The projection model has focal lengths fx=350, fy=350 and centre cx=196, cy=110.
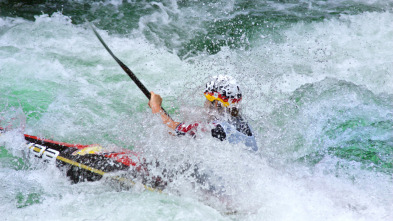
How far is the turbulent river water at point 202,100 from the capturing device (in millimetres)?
3312

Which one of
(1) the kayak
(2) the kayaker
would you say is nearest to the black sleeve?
(2) the kayaker

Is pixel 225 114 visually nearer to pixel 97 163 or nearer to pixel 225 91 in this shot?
pixel 225 91

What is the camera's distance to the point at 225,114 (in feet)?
11.0

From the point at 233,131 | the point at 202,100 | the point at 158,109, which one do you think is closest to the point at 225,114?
the point at 233,131

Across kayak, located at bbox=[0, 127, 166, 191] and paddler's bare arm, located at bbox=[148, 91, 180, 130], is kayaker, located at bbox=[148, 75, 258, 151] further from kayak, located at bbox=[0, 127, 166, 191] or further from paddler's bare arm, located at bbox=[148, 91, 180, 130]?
kayak, located at bbox=[0, 127, 166, 191]

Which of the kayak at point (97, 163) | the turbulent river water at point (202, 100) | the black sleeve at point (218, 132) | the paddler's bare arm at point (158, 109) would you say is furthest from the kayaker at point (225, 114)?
the kayak at point (97, 163)

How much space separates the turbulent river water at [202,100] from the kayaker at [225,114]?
12cm

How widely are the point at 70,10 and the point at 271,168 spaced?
6.12 m

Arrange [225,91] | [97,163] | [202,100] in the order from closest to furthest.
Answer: [225,91]
[97,163]
[202,100]

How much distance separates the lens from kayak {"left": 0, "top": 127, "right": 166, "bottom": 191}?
349 cm

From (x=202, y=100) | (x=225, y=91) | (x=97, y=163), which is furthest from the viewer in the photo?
(x=202, y=100)

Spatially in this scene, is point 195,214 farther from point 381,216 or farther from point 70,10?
point 70,10

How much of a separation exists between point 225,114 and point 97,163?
4.63 feet

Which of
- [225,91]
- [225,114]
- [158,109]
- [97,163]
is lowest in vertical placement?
[97,163]
